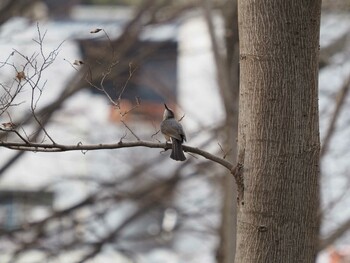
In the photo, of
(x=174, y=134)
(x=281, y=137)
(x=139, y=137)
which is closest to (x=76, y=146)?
(x=174, y=134)

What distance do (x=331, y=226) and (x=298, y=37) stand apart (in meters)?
11.5

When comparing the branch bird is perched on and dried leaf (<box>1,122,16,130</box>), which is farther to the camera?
the branch bird is perched on

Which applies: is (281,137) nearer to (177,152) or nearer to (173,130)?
(177,152)

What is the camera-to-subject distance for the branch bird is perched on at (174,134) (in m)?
6.25

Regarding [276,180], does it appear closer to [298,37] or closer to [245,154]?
[245,154]

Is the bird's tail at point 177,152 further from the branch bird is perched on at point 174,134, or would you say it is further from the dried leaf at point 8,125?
the dried leaf at point 8,125

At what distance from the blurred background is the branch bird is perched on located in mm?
5001

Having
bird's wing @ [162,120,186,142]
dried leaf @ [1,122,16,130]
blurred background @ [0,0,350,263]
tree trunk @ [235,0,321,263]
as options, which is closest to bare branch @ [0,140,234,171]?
dried leaf @ [1,122,16,130]

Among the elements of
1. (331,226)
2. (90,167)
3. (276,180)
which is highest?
(90,167)

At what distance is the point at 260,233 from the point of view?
5.89 metres

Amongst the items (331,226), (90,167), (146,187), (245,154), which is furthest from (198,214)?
(245,154)

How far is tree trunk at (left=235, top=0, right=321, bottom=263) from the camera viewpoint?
5.88m

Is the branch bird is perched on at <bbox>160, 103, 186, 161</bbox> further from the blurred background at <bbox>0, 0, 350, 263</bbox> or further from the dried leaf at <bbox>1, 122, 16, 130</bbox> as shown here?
the blurred background at <bbox>0, 0, 350, 263</bbox>

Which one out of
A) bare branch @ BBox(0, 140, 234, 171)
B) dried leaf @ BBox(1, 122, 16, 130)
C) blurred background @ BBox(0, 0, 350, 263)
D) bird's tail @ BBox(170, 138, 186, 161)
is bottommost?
bare branch @ BBox(0, 140, 234, 171)
